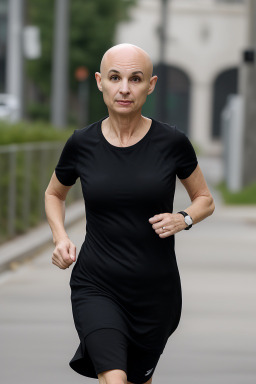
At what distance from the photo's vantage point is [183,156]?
5.06 metres

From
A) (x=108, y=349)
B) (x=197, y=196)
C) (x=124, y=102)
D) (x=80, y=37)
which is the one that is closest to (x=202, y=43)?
(x=80, y=37)

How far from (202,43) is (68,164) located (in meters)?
52.3

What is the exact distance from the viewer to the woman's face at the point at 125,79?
4844 mm

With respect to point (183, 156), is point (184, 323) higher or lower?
lower

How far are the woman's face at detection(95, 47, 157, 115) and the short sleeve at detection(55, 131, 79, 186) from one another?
0.27m

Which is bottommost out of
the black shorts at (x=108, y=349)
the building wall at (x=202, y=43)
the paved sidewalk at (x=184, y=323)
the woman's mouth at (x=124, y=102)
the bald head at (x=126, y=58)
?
the building wall at (x=202, y=43)

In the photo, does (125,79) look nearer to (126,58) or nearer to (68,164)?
(126,58)

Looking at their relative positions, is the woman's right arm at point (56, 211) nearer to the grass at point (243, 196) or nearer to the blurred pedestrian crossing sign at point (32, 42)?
the grass at point (243, 196)

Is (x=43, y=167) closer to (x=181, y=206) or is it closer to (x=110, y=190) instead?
(x=181, y=206)

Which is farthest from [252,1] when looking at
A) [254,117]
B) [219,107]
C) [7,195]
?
[219,107]

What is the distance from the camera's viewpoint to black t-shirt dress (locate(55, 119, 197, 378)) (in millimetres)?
4910

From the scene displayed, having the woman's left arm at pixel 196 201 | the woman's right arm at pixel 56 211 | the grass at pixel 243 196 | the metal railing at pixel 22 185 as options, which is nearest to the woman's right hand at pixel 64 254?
the woman's right arm at pixel 56 211

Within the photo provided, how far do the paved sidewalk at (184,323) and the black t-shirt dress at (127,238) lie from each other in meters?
2.40

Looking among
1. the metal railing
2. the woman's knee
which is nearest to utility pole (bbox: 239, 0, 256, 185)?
the metal railing
